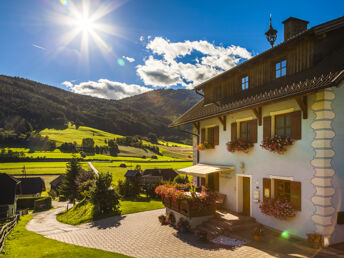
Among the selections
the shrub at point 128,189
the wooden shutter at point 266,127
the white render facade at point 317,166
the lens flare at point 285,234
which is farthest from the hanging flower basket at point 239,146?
the shrub at point 128,189

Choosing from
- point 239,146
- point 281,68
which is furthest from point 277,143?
point 281,68

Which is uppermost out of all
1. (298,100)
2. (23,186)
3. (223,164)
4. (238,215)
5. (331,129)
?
(298,100)

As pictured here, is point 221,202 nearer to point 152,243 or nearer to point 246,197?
point 246,197

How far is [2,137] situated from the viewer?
13088 cm

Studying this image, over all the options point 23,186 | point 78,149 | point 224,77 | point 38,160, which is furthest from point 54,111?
point 224,77

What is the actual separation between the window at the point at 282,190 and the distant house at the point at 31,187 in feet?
220

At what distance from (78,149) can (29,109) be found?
9141 centimetres

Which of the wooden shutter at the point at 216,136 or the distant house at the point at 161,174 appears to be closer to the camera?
the wooden shutter at the point at 216,136

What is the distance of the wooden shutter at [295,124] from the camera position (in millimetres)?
10070

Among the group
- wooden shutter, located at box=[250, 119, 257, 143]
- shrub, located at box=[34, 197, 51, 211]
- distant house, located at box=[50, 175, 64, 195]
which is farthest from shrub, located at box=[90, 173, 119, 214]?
distant house, located at box=[50, 175, 64, 195]

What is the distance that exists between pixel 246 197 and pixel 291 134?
459 centimetres

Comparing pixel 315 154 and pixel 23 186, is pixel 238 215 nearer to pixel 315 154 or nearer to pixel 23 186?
pixel 315 154

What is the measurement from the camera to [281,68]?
12.3 m

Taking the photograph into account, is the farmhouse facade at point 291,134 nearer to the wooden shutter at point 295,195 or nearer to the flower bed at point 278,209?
the wooden shutter at point 295,195
